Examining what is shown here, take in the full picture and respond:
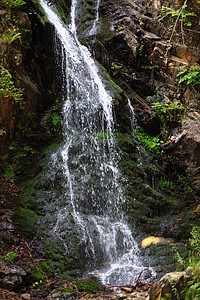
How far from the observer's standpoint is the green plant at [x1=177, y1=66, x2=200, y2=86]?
9268 millimetres

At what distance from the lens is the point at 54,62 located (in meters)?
8.41

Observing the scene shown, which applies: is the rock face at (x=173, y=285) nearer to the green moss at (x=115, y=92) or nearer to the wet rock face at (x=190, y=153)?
the wet rock face at (x=190, y=153)

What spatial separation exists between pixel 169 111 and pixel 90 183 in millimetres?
5353

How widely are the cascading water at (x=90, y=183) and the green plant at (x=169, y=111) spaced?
253 centimetres

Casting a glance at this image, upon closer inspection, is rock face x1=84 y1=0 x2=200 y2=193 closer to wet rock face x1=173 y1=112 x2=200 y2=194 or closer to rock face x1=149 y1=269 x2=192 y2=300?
wet rock face x1=173 y1=112 x2=200 y2=194

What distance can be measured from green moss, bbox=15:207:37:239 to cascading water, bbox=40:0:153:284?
0.31 metres

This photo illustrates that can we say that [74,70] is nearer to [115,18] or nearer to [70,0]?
[115,18]

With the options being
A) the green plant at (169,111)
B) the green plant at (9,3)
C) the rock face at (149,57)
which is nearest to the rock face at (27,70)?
the green plant at (9,3)

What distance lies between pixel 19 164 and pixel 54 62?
4286mm

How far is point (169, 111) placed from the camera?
943 cm

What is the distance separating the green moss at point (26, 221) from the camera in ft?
14.8

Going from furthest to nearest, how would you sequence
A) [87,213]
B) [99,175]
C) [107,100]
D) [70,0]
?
1. [70,0]
2. [107,100]
3. [99,175]
4. [87,213]

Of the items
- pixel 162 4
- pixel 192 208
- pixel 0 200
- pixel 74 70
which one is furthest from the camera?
pixel 162 4

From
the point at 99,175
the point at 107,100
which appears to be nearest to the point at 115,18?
the point at 107,100
